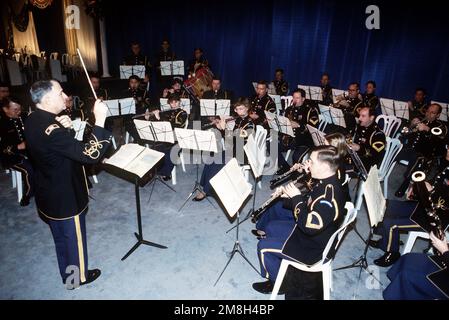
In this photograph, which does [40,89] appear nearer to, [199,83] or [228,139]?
[228,139]

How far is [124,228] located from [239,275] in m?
1.80

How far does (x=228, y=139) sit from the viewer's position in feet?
17.8

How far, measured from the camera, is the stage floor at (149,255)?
3.26 m

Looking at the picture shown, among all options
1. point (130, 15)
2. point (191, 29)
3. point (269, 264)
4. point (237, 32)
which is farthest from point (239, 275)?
point (130, 15)

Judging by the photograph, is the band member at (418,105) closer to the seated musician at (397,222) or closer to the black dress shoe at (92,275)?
the seated musician at (397,222)

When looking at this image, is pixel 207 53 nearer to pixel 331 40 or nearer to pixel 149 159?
pixel 331 40

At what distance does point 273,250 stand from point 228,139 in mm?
2788

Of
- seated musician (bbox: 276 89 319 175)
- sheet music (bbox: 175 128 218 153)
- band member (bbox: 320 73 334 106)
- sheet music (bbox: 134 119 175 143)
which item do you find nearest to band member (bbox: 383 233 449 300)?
sheet music (bbox: 175 128 218 153)

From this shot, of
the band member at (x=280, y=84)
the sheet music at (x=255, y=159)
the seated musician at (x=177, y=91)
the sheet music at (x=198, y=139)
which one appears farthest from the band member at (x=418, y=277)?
the band member at (x=280, y=84)

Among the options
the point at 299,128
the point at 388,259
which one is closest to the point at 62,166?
the point at 388,259

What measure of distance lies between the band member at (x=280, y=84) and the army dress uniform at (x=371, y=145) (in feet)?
13.7

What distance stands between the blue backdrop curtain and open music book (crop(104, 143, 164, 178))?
6.79m

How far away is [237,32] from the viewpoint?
9.78m

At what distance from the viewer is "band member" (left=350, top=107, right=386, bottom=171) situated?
4.66 m
